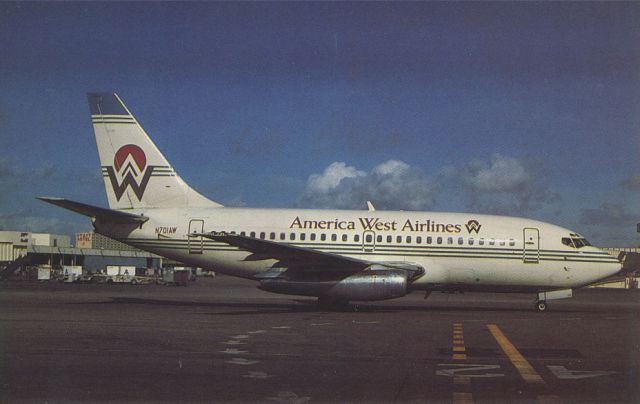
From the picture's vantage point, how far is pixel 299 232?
27047 mm

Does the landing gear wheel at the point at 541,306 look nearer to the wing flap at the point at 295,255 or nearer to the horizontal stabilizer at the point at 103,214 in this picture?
the wing flap at the point at 295,255

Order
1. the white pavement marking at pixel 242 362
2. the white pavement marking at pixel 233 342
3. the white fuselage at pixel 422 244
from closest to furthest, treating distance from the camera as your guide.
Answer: the white pavement marking at pixel 242 362, the white pavement marking at pixel 233 342, the white fuselage at pixel 422 244

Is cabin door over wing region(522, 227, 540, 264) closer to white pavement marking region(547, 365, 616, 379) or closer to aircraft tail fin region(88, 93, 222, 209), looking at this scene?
aircraft tail fin region(88, 93, 222, 209)

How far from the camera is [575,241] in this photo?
88.1 feet

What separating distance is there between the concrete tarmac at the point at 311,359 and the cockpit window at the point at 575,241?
534 cm

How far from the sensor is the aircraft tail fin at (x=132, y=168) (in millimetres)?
28766

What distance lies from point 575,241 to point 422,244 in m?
5.80

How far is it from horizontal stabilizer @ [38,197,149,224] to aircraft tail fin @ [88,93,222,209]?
1.42 metres

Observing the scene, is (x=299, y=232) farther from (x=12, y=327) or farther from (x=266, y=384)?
(x=266, y=384)

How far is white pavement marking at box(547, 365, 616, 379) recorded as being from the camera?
10391mm

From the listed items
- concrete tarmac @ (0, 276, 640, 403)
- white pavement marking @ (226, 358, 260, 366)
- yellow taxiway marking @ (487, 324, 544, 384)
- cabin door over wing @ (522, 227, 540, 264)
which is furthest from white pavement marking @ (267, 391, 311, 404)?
cabin door over wing @ (522, 227, 540, 264)

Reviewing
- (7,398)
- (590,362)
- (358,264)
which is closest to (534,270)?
(358,264)

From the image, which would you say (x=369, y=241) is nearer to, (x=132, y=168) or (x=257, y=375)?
(x=132, y=168)

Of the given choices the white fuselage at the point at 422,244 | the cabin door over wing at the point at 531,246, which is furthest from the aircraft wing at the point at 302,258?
the cabin door over wing at the point at 531,246
